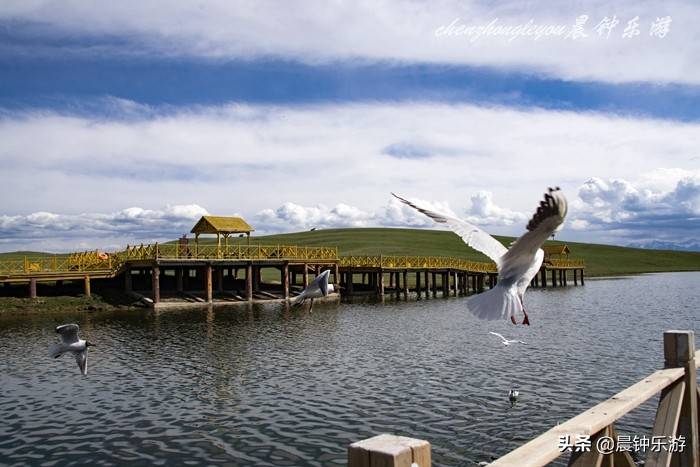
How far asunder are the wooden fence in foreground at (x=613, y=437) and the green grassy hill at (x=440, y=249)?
367ft

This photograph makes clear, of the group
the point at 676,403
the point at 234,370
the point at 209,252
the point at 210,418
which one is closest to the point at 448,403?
the point at 210,418

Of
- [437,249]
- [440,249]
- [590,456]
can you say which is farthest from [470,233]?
[440,249]


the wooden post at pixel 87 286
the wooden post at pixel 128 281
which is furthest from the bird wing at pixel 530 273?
the wooden post at pixel 128 281

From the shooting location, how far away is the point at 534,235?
21.8ft

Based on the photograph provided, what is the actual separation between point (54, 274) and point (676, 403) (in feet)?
150

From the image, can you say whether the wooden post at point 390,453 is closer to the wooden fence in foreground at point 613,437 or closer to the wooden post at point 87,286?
the wooden fence in foreground at point 613,437

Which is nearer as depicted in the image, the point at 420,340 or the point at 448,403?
the point at 448,403

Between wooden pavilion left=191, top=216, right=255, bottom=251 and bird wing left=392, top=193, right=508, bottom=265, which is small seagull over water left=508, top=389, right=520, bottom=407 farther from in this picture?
wooden pavilion left=191, top=216, right=255, bottom=251

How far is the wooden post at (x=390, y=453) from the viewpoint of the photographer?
2.92 metres

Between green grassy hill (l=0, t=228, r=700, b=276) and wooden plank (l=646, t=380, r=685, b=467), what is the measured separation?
112 m

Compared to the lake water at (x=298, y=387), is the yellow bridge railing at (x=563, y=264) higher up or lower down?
higher up

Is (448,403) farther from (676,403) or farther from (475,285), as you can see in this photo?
(475,285)

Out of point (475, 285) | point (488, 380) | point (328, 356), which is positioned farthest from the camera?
point (475, 285)

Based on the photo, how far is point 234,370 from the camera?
75.7 feet
